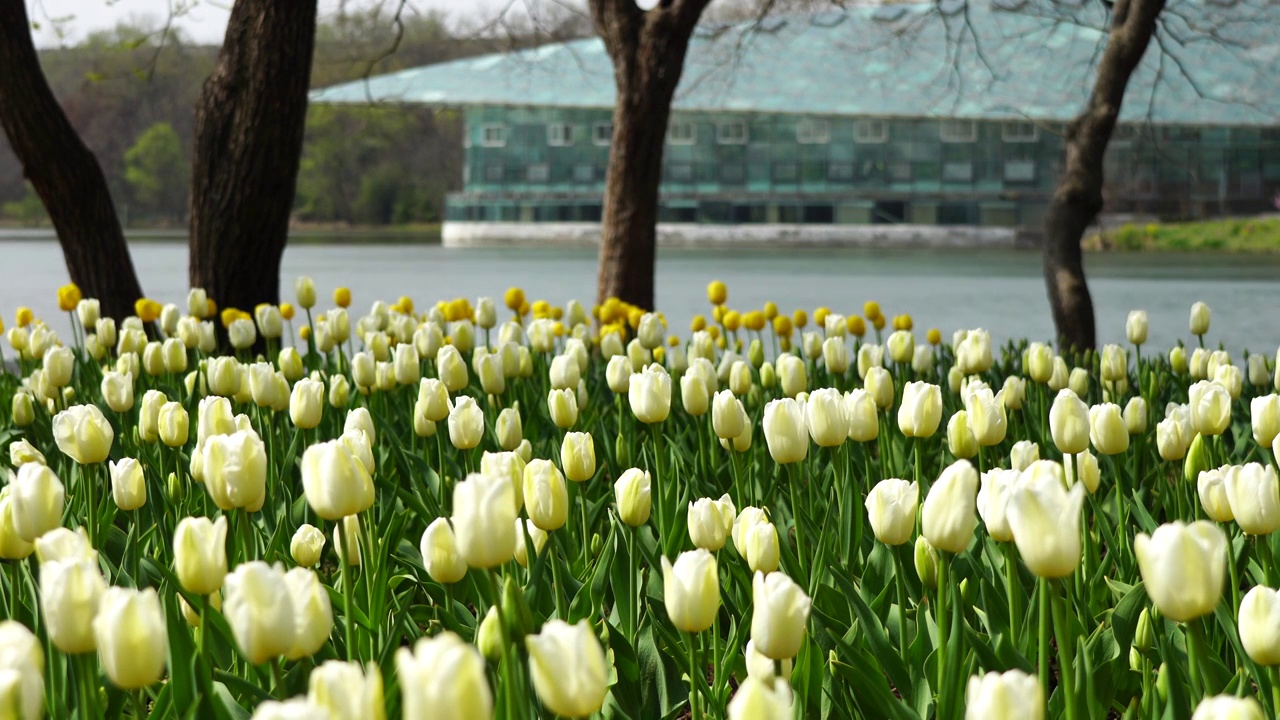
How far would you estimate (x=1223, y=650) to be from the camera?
6.85 feet

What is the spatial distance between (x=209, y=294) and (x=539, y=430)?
3.12m

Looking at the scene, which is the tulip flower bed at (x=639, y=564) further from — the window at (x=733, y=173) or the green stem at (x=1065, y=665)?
the window at (x=733, y=173)

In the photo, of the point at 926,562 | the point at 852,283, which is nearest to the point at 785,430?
the point at 926,562

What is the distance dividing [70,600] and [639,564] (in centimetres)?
119

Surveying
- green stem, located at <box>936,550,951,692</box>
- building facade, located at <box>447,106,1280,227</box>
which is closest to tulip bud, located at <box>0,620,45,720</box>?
green stem, located at <box>936,550,951,692</box>

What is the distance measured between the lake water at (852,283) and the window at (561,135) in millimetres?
5945

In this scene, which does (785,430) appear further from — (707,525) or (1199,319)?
(1199,319)

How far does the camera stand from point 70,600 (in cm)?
128

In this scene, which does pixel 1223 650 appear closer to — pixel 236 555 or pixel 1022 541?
pixel 1022 541

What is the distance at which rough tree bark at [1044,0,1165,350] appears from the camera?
6.47 meters

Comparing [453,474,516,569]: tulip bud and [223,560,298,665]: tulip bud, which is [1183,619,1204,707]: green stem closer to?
[453,474,516,569]: tulip bud

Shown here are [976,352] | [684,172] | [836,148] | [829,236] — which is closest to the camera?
[976,352]

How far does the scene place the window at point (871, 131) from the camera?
34406mm

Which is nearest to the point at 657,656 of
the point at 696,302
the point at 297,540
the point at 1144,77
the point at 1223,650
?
the point at 297,540
